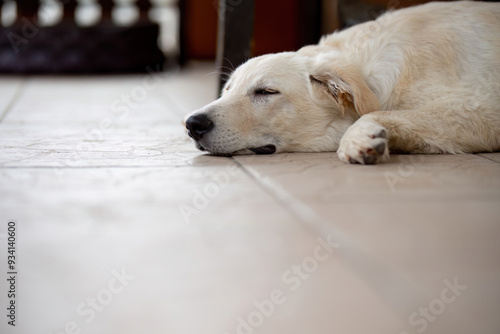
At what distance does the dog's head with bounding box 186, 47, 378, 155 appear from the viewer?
1.83m

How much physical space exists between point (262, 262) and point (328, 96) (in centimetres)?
106

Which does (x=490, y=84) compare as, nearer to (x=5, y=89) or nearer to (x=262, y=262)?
(x=262, y=262)

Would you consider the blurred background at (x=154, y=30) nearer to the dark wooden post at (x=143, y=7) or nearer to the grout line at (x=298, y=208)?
the dark wooden post at (x=143, y=7)

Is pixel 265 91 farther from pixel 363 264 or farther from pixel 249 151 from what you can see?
pixel 363 264

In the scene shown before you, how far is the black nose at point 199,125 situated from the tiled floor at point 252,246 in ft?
0.49

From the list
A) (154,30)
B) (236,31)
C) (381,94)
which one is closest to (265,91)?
(381,94)

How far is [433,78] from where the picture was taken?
75.1 inches

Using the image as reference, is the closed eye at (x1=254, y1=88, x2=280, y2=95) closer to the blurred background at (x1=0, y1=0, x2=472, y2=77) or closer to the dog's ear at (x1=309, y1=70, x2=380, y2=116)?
the dog's ear at (x1=309, y1=70, x2=380, y2=116)

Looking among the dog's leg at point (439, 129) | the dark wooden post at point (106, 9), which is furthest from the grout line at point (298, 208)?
the dark wooden post at point (106, 9)

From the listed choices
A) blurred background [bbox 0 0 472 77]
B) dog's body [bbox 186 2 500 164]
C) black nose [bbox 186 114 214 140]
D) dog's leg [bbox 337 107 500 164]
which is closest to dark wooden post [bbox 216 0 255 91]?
blurred background [bbox 0 0 472 77]

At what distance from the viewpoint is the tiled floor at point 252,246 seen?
848 mm

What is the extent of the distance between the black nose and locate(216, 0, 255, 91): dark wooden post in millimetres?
1131

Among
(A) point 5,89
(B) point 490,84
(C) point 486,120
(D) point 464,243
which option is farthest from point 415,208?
(A) point 5,89

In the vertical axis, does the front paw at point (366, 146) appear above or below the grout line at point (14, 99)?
above
